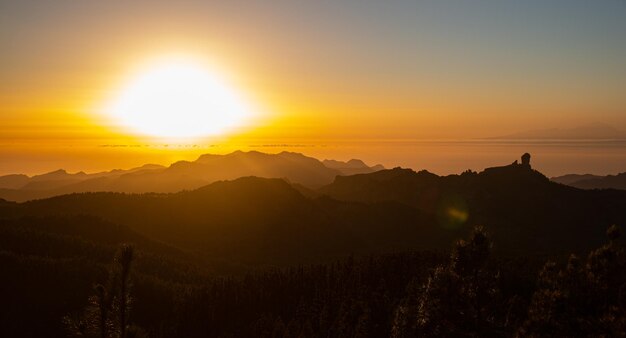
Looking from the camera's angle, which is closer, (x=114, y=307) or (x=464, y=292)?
(x=114, y=307)

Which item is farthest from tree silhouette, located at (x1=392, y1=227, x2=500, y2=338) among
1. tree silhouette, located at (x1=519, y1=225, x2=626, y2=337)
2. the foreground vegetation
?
tree silhouette, located at (x1=519, y1=225, x2=626, y2=337)

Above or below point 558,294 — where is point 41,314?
below

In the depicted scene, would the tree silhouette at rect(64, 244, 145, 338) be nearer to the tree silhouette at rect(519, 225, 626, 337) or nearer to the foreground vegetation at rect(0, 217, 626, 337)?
the foreground vegetation at rect(0, 217, 626, 337)

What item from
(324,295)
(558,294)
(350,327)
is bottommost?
(324,295)

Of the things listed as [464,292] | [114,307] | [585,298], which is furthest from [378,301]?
[114,307]

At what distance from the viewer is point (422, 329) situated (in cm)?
3662

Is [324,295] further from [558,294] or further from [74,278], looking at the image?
[558,294]

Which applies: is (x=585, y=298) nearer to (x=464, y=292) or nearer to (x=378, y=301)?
(x=464, y=292)

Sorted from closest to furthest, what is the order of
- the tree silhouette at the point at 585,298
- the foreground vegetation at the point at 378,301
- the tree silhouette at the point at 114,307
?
the tree silhouette at the point at 114,307
the foreground vegetation at the point at 378,301
the tree silhouette at the point at 585,298

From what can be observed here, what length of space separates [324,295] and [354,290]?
1502 centimetres

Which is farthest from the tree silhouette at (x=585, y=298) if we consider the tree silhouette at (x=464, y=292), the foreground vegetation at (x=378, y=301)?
the tree silhouette at (x=464, y=292)

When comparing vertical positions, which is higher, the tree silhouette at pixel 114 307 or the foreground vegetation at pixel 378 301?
the tree silhouette at pixel 114 307

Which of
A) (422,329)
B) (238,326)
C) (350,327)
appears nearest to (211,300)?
(238,326)

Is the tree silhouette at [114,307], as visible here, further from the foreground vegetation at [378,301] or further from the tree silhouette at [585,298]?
the tree silhouette at [585,298]
